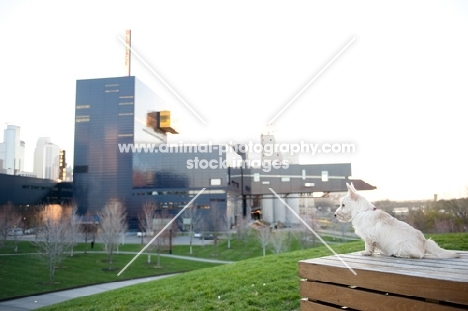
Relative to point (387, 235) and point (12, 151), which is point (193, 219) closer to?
point (12, 151)

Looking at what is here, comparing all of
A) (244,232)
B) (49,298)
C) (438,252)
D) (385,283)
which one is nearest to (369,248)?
(438,252)

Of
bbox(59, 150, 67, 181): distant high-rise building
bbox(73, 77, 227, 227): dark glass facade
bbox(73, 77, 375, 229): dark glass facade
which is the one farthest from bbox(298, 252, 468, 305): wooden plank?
bbox(59, 150, 67, 181): distant high-rise building

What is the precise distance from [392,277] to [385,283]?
0.09m

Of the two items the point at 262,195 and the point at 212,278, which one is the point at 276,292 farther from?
the point at 262,195

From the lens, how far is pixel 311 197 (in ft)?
214

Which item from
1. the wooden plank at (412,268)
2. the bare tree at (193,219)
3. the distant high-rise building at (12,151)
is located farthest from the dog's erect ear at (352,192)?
the distant high-rise building at (12,151)

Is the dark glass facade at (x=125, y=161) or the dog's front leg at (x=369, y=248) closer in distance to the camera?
the dog's front leg at (x=369, y=248)

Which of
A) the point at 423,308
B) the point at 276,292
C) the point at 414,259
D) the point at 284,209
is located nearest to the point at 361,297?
the point at 423,308

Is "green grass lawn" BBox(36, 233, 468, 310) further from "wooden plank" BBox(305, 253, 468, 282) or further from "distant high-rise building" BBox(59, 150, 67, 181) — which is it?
"distant high-rise building" BBox(59, 150, 67, 181)

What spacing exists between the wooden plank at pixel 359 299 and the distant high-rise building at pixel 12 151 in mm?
74870

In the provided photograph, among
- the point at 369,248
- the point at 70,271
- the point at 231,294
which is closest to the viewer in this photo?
the point at 369,248

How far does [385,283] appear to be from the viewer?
2.94 metres

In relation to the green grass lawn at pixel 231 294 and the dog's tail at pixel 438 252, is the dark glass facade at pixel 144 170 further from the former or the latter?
the dog's tail at pixel 438 252

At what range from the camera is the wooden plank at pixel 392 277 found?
2.60m
